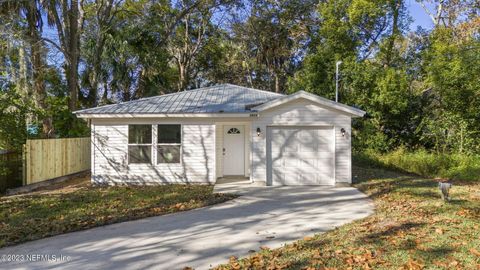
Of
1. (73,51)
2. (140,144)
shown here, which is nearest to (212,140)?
(140,144)

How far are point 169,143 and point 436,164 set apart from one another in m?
11.0

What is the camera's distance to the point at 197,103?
12539 mm

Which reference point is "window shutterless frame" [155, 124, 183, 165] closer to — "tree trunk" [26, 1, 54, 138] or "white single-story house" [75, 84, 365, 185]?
"white single-story house" [75, 84, 365, 185]

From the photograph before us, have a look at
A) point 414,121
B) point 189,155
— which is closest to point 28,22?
point 189,155

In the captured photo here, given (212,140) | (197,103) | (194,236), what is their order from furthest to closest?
(197,103)
(212,140)
(194,236)

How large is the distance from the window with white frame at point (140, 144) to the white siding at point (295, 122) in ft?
12.0

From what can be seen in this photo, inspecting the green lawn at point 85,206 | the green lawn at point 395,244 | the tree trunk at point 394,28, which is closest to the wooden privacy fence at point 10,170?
the green lawn at point 85,206

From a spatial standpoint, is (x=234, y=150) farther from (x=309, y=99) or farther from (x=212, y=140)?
(x=309, y=99)

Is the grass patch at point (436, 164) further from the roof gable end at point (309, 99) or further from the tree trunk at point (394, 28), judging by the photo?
the tree trunk at point (394, 28)

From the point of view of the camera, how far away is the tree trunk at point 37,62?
14.9 meters

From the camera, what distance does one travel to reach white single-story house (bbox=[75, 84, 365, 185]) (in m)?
11.3

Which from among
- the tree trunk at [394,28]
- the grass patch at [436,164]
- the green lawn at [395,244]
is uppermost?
the tree trunk at [394,28]

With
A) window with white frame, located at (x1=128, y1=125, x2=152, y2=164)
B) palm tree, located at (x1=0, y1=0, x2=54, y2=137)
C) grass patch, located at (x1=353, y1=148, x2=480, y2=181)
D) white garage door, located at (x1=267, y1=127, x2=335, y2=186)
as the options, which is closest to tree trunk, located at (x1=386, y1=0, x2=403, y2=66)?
grass patch, located at (x1=353, y1=148, x2=480, y2=181)

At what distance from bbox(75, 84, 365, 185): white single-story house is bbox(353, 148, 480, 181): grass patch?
5.01 m
